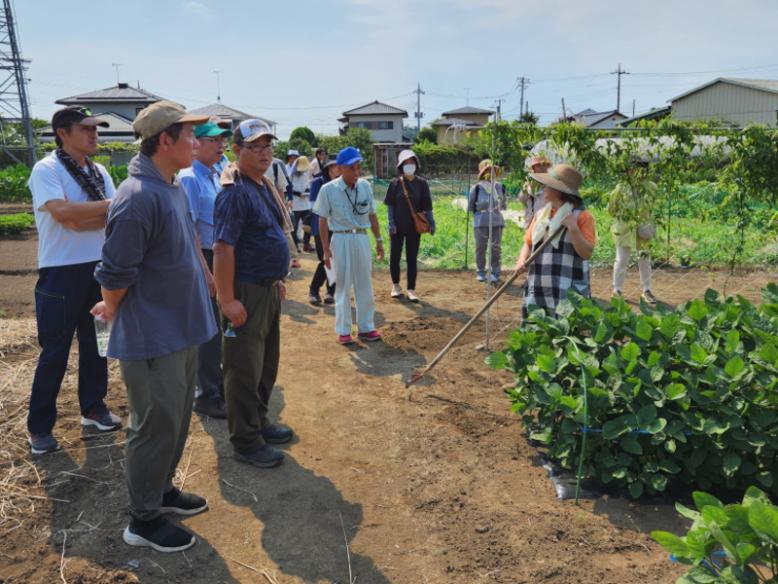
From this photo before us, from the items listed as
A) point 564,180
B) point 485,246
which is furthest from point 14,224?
point 564,180

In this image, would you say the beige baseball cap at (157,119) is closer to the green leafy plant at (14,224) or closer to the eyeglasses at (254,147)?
the eyeglasses at (254,147)

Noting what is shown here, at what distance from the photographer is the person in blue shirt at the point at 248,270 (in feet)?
10.8

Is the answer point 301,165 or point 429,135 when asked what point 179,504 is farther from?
point 429,135

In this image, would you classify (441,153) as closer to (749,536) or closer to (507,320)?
(507,320)

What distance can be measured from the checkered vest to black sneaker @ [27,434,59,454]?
3305mm

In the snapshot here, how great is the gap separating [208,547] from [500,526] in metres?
1.46

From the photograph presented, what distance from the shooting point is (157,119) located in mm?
2520

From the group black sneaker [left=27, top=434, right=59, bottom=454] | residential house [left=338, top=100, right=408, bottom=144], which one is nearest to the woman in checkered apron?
black sneaker [left=27, top=434, right=59, bottom=454]

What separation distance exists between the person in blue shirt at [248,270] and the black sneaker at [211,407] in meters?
0.71

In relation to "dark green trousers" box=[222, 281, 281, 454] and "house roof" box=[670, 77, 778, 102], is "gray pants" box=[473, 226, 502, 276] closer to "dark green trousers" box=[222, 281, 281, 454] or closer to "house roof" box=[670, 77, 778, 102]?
"dark green trousers" box=[222, 281, 281, 454]

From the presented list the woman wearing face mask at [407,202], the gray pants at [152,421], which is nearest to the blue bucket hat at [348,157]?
the woman wearing face mask at [407,202]

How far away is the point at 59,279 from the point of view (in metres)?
3.49

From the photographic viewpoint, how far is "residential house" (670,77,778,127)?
28.9m

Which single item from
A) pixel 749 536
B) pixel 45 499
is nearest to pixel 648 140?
pixel 749 536
